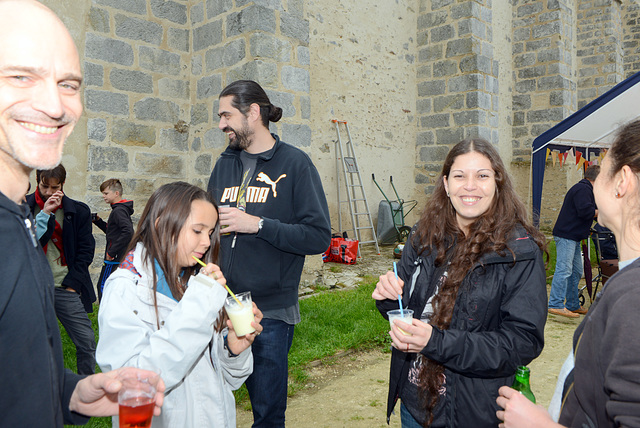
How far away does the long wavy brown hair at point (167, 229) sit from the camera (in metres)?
1.67

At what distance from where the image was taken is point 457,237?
1951 millimetres

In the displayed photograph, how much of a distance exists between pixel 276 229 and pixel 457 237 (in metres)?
0.87

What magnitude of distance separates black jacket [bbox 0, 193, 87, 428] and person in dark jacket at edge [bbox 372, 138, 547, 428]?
43.9 inches

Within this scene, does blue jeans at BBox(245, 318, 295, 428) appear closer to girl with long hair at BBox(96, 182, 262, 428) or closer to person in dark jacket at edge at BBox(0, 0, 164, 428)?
girl with long hair at BBox(96, 182, 262, 428)

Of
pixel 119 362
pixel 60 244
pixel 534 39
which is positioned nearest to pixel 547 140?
pixel 534 39

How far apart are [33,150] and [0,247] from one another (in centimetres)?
23

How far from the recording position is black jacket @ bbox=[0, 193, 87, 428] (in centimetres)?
79

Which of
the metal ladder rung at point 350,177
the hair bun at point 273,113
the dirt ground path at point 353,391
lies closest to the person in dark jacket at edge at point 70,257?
the dirt ground path at point 353,391

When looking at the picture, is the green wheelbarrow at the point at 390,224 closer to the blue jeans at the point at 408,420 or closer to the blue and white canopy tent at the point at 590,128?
the blue and white canopy tent at the point at 590,128

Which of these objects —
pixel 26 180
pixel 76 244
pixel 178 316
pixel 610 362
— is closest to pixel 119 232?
pixel 76 244

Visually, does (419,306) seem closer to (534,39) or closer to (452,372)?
(452,372)

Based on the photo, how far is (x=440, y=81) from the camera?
969 cm

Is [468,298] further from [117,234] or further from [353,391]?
[117,234]

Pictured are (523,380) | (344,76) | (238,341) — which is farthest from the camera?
(344,76)
